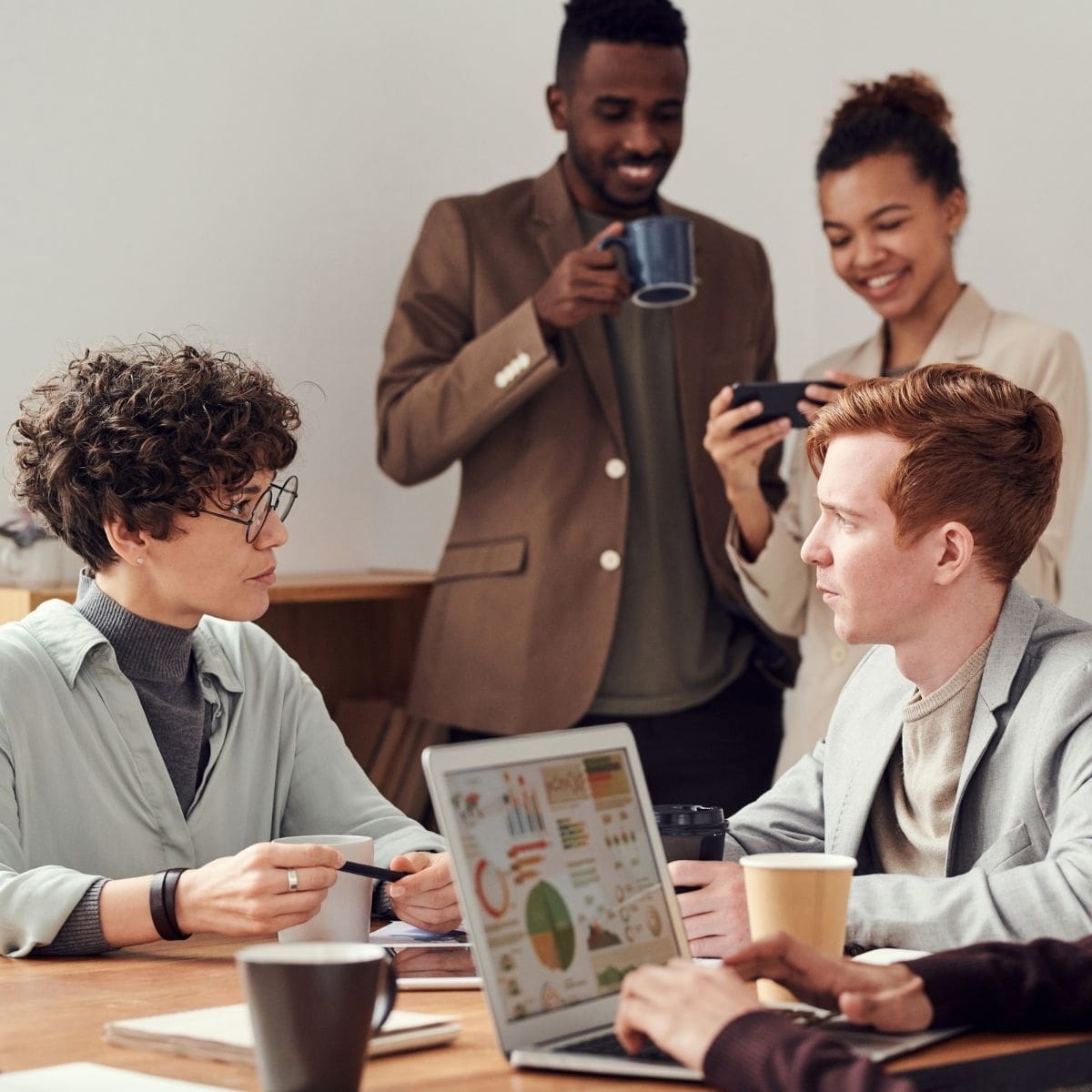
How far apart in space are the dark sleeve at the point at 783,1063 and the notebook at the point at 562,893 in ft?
0.15

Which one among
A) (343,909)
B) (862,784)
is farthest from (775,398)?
(343,909)

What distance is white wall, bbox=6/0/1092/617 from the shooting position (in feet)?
10.2

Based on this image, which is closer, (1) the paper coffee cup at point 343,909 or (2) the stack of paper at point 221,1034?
(2) the stack of paper at point 221,1034

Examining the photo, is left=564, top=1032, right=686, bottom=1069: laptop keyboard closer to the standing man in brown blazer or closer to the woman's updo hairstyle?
the standing man in brown blazer

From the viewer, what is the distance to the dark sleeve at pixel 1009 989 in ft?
3.66

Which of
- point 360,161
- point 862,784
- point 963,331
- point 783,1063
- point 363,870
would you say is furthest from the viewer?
point 360,161

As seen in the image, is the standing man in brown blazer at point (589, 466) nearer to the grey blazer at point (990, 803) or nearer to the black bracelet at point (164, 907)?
the grey blazer at point (990, 803)

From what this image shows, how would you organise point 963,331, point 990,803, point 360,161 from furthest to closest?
point 360,161, point 963,331, point 990,803

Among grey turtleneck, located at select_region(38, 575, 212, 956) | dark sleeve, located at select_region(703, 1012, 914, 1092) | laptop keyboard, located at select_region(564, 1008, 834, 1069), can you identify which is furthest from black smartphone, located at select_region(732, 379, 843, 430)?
dark sleeve, located at select_region(703, 1012, 914, 1092)

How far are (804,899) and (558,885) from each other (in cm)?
23

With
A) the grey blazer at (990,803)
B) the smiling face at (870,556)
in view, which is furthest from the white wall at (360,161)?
the smiling face at (870,556)

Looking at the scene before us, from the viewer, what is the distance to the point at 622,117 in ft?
10.3

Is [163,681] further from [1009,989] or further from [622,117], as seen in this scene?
[622,117]

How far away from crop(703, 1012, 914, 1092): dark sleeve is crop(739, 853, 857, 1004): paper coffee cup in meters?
0.24
